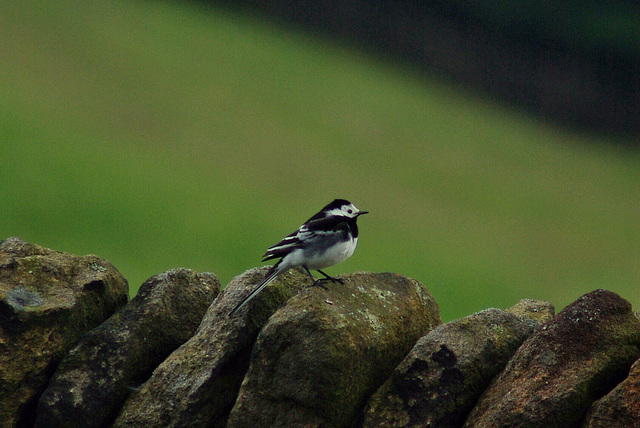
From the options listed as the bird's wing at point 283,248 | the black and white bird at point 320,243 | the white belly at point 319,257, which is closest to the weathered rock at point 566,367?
the black and white bird at point 320,243

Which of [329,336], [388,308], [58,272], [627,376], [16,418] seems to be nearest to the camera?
[627,376]

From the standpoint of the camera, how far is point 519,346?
700cm

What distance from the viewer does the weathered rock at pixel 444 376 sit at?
6.65 m

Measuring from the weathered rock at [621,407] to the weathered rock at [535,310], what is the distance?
241 cm

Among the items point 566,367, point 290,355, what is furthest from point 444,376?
point 290,355

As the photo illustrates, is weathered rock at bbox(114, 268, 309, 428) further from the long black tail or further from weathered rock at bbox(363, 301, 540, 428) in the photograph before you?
weathered rock at bbox(363, 301, 540, 428)

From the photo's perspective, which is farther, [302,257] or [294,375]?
[302,257]

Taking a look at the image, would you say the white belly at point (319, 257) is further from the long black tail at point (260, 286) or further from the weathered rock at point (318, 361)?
the weathered rock at point (318, 361)

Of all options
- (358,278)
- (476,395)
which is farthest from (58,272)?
(476,395)

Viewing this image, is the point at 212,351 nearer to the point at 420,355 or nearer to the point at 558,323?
the point at 420,355

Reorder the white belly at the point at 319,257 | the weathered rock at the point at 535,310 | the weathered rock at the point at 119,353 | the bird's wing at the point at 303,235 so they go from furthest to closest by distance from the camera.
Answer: the weathered rock at the point at 535,310 < the bird's wing at the point at 303,235 < the white belly at the point at 319,257 < the weathered rock at the point at 119,353

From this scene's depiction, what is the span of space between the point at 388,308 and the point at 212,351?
1735 mm

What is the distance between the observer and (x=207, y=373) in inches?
290

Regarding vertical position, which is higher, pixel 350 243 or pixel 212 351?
pixel 350 243
